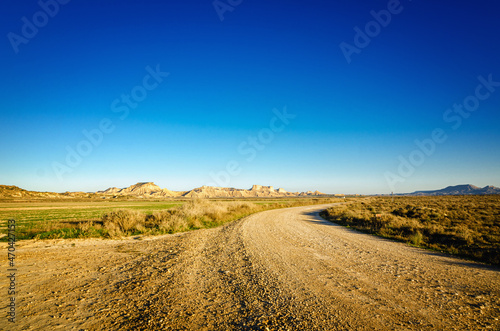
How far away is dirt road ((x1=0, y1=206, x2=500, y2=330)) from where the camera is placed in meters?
4.06

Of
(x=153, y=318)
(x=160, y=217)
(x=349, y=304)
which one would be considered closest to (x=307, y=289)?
(x=349, y=304)

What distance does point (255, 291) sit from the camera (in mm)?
5383

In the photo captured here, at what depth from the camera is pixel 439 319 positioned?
3992mm

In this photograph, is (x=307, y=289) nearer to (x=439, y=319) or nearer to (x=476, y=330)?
(x=439, y=319)

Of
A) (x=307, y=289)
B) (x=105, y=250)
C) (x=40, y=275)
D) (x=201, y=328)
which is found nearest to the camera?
(x=201, y=328)

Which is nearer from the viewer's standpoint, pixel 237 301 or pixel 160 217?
pixel 237 301

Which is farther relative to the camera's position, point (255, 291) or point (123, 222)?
point (123, 222)

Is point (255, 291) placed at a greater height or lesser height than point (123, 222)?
lesser

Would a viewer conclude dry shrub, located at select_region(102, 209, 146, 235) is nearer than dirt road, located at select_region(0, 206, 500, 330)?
No

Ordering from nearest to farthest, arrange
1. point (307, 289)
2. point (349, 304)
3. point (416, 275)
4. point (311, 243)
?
point (349, 304), point (307, 289), point (416, 275), point (311, 243)

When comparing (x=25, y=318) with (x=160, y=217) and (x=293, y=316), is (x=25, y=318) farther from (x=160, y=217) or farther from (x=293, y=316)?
(x=160, y=217)

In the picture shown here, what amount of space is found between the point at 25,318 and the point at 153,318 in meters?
2.46

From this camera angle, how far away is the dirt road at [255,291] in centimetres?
406

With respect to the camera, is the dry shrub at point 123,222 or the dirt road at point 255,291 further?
the dry shrub at point 123,222
